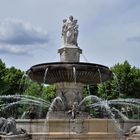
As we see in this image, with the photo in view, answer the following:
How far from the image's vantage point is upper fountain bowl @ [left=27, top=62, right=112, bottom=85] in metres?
22.6

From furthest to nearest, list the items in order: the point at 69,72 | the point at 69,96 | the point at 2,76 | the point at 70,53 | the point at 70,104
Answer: the point at 2,76 < the point at 70,53 < the point at 69,96 < the point at 70,104 < the point at 69,72

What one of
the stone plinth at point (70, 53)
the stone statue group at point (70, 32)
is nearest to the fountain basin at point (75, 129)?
the stone plinth at point (70, 53)

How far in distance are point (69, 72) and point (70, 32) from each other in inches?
116

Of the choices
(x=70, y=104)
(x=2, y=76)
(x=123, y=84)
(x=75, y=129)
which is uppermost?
(x=2, y=76)

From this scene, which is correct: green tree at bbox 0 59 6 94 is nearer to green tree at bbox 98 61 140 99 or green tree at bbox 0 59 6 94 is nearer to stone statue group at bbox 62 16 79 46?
green tree at bbox 98 61 140 99

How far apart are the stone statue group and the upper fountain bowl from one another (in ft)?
7.27

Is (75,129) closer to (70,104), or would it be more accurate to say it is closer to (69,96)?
(70,104)

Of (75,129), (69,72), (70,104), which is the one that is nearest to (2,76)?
(70,104)

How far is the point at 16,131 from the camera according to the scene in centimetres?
1958

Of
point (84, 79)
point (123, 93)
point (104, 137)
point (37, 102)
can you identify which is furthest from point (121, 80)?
point (104, 137)

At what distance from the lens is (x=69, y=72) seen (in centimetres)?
2295

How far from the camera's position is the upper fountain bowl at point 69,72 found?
22.6 m

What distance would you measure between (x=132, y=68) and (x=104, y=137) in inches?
1306

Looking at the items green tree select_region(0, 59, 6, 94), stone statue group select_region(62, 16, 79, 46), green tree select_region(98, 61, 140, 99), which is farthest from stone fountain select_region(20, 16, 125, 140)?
green tree select_region(98, 61, 140, 99)
